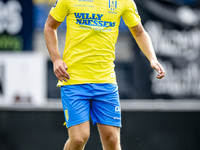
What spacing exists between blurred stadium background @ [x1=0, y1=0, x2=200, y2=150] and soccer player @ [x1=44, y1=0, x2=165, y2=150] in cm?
182

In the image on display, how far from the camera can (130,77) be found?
5.17m

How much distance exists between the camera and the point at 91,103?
10.9 feet

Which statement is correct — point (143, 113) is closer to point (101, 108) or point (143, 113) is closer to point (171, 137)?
point (171, 137)

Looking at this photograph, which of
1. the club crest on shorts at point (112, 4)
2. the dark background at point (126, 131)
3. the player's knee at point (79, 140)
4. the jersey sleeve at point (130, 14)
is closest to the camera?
the player's knee at point (79, 140)

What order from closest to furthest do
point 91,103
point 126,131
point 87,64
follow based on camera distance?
point 87,64 < point 91,103 < point 126,131

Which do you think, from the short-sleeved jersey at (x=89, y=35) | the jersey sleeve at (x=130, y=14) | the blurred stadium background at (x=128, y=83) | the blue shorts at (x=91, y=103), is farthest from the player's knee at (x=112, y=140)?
the blurred stadium background at (x=128, y=83)

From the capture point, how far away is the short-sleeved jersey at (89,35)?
3.14m

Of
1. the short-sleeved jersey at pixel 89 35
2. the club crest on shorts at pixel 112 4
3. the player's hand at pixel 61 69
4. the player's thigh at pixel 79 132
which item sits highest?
the club crest on shorts at pixel 112 4

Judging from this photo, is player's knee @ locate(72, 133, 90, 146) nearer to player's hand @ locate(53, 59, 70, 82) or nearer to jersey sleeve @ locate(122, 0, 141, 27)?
player's hand @ locate(53, 59, 70, 82)

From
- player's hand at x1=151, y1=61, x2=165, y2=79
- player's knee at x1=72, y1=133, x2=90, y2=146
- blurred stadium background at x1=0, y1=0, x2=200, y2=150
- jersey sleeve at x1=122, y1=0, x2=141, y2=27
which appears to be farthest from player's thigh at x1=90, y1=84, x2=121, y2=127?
blurred stadium background at x1=0, y1=0, x2=200, y2=150

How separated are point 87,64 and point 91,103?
0.38 m

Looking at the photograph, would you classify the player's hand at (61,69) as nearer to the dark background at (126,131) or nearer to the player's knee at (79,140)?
the player's knee at (79,140)

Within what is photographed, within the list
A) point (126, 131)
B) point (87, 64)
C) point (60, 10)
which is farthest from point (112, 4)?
point (126, 131)

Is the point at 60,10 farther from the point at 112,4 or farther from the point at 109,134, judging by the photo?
the point at 109,134
